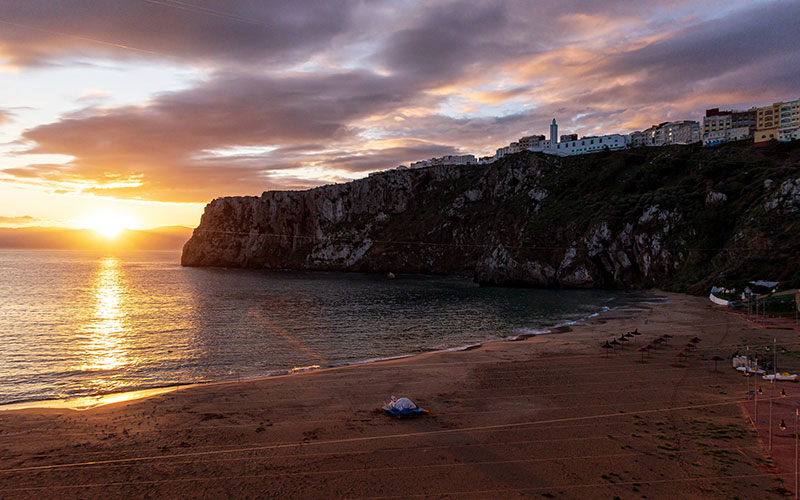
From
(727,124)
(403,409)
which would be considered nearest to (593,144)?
(727,124)

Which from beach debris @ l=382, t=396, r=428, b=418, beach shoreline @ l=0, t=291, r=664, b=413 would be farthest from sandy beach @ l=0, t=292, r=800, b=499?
beach shoreline @ l=0, t=291, r=664, b=413

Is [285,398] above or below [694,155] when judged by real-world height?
below

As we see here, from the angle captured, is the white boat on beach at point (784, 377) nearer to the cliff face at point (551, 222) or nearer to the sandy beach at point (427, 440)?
the sandy beach at point (427, 440)

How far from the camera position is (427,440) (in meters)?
17.5

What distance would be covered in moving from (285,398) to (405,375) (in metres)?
8.42

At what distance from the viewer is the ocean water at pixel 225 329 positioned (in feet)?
102

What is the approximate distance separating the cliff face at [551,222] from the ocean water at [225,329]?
13.8 meters

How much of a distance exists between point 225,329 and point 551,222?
269 ft

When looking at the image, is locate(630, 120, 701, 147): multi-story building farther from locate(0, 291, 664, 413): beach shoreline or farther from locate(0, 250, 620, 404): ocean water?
locate(0, 291, 664, 413): beach shoreline

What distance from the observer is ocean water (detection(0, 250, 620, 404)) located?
102 feet

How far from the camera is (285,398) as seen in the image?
2352 centimetres

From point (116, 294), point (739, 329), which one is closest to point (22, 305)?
point (116, 294)

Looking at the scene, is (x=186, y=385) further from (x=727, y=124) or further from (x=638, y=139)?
(x=638, y=139)

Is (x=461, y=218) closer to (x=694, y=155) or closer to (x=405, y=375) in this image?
(x=694, y=155)
